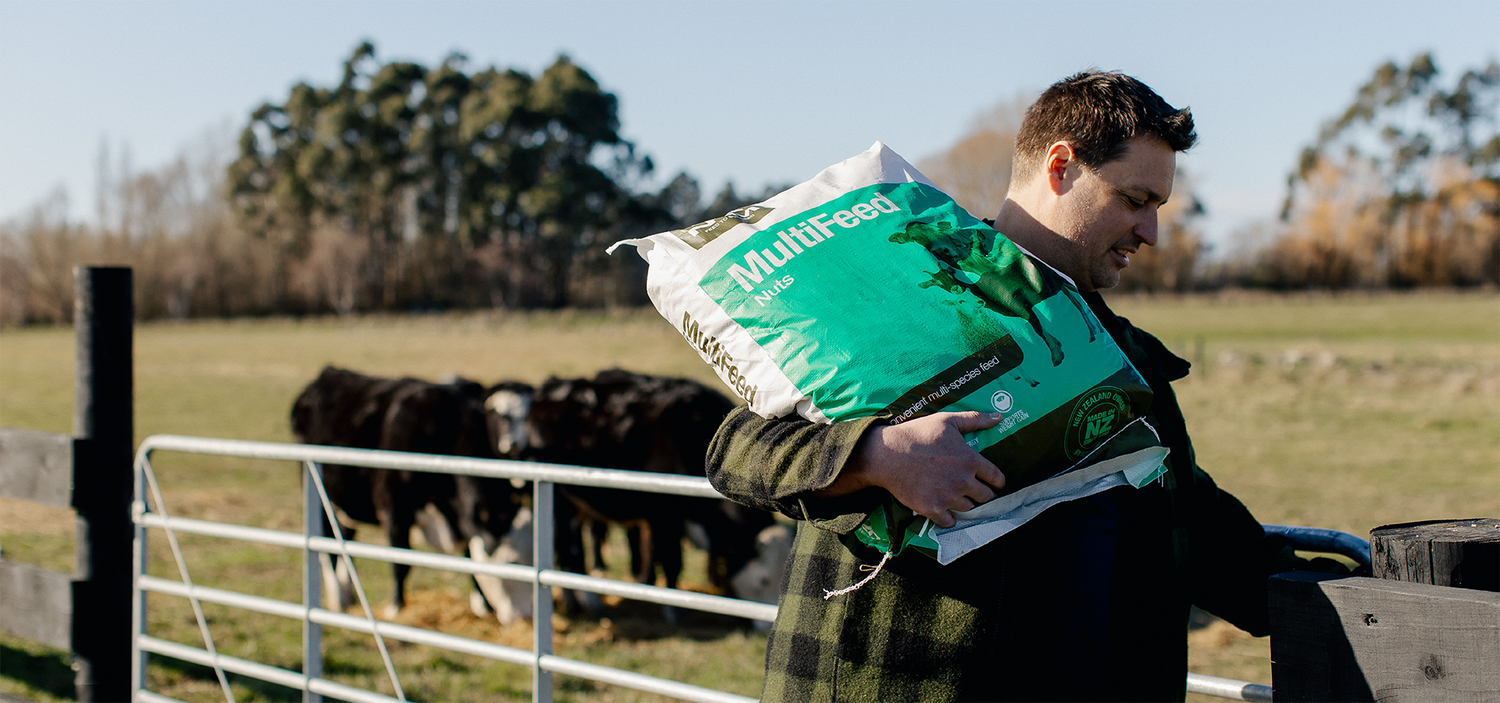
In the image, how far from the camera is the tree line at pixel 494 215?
4391cm

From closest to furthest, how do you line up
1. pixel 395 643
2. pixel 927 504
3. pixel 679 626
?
1. pixel 927 504
2. pixel 395 643
3. pixel 679 626

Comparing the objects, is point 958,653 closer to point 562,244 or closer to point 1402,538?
point 1402,538

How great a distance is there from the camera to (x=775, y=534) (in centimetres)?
673

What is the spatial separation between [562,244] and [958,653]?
4415cm

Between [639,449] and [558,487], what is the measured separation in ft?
2.67

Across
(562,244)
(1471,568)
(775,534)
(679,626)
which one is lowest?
(679,626)

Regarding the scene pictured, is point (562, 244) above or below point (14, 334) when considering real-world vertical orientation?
above

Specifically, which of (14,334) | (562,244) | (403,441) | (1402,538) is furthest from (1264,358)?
(14,334)

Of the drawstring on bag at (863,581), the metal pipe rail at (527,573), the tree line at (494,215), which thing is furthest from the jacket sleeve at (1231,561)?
the tree line at (494,215)

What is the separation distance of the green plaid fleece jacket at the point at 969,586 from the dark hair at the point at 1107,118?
24cm

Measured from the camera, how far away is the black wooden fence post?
126 inches

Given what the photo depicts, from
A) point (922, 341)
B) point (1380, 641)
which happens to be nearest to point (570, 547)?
point (922, 341)

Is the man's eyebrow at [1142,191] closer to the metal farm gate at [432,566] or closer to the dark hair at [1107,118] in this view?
the dark hair at [1107,118]

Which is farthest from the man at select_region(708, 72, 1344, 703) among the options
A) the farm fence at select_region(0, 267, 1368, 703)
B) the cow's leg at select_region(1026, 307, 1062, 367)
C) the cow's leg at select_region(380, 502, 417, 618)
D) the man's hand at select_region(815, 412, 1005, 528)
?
the cow's leg at select_region(380, 502, 417, 618)
